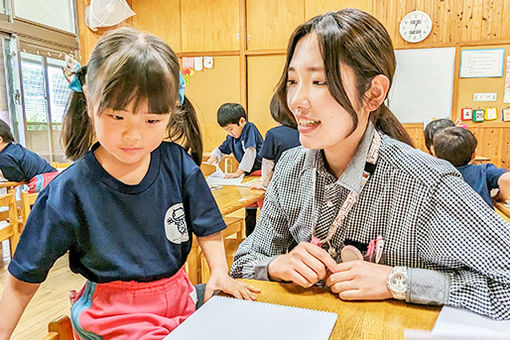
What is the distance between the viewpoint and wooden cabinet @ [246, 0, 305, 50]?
5.46 meters

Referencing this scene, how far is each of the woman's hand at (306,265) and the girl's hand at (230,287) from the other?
8cm

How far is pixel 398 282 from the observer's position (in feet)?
2.35

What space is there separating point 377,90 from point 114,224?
2.09ft

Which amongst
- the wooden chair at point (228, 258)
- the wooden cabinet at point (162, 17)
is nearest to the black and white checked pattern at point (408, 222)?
the wooden chair at point (228, 258)

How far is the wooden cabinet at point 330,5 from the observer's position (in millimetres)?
5117

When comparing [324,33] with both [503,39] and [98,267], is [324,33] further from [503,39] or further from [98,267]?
[503,39]

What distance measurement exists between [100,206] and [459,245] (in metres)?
0.72

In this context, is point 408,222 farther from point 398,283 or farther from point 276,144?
point 276,144

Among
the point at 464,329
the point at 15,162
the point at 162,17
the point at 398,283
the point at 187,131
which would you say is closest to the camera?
the point at 464,329

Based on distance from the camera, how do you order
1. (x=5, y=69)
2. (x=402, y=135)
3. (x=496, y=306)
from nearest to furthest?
(x=496, y=306) < (x=402, y=135) < (x=5, y=69)

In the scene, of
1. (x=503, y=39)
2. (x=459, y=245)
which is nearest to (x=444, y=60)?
(x=503, y=39)

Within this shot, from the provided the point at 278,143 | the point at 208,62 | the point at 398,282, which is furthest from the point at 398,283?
the point at 208,62

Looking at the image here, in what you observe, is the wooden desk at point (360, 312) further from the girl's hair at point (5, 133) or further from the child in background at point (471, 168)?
the girl's hair at point (5, 133)

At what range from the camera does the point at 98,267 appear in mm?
809
